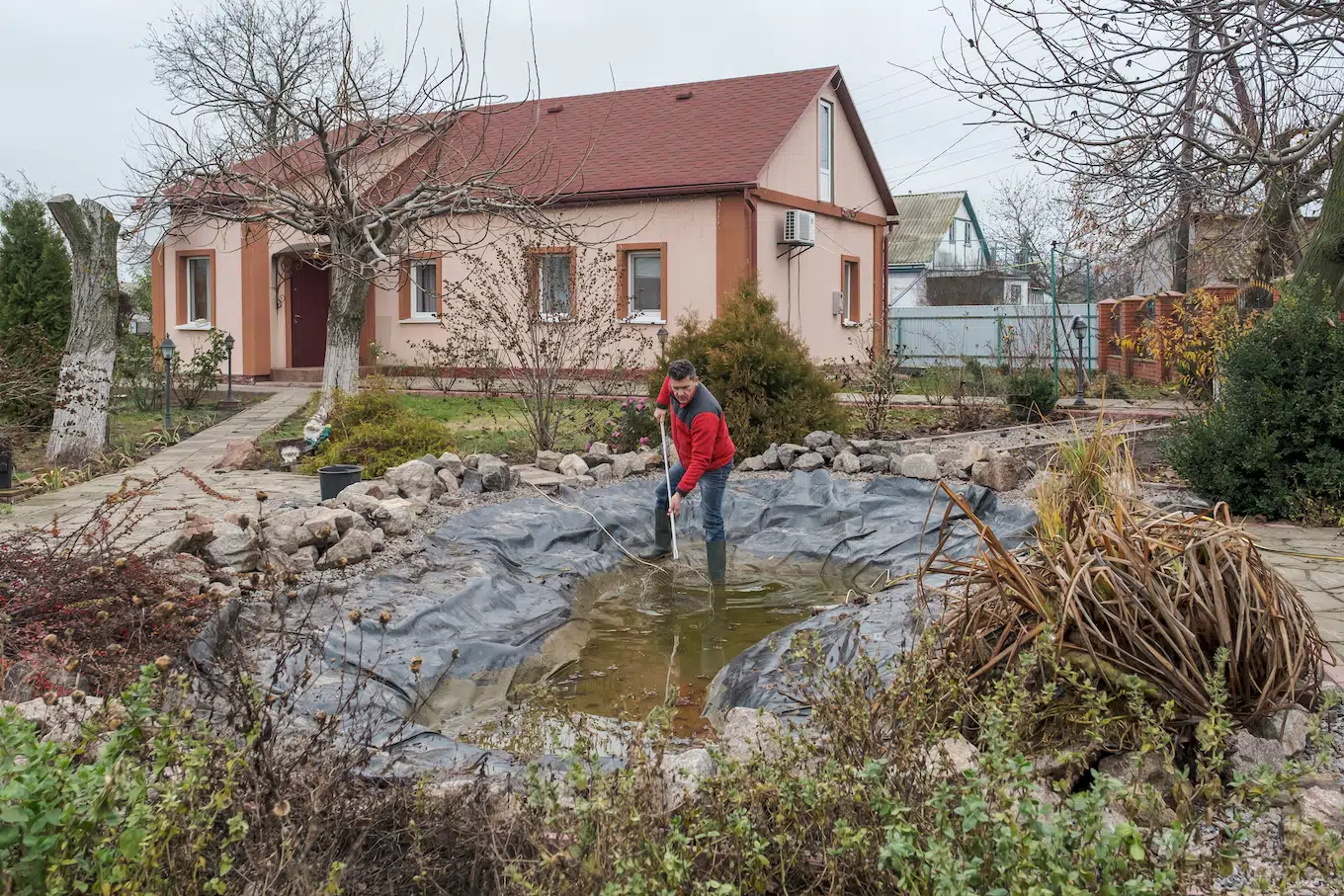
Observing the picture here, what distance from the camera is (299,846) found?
7.70 ft

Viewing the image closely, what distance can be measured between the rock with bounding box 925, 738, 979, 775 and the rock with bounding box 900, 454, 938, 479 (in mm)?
6167

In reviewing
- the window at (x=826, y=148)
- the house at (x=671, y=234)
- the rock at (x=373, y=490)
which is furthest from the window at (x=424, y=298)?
the rock at (x=373, y=490)

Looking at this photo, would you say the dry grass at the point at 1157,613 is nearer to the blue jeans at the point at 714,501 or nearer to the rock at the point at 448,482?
the blue jeans at the point at 714,501

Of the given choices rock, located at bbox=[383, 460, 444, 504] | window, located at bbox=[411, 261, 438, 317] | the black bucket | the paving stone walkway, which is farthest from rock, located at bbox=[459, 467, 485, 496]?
window, located at bbox=[411, 261, 438, 317]

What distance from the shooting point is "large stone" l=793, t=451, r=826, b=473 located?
32.2ft

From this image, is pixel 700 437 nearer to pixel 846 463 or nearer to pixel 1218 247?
pixel 846 463

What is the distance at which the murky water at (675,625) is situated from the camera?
5184 millimetres

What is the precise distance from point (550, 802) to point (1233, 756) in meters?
2.02

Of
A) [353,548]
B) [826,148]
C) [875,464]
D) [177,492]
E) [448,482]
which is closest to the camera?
[353,548]

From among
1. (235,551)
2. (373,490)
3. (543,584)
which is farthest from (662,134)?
(235,551)

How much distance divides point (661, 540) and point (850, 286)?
15.2 meters

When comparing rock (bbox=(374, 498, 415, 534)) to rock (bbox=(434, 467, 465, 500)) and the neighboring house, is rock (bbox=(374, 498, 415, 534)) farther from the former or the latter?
the neighboring house

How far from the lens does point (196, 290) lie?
22562 millimetres

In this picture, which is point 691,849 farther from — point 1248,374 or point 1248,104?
point 1248,104
